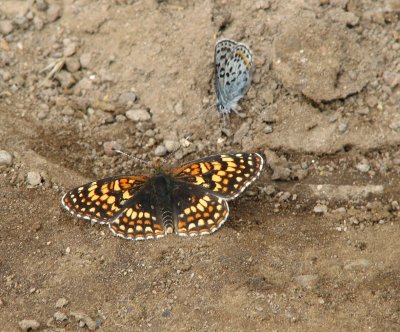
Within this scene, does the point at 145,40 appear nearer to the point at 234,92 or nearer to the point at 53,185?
the point at 234,92

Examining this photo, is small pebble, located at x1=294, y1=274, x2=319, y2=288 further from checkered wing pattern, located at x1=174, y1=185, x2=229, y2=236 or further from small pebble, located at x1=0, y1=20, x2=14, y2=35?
small pebble, located at x1=0, y1=20, x2=14, y2=35

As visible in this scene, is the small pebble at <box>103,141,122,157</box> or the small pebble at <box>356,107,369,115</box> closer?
the small pebble at <box>356,107,369,115</box>

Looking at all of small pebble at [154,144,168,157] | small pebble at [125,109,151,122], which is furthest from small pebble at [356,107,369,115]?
small pebble at [125,109,151,122]

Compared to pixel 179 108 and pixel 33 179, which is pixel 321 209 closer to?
pixel 179 108

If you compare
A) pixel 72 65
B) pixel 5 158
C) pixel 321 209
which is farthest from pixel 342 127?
pixel 5 158

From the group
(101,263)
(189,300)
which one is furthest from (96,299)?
(189,300)

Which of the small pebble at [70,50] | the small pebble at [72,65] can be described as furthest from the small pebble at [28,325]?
the small pebble at [70,50]
